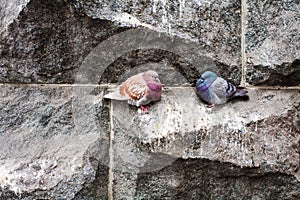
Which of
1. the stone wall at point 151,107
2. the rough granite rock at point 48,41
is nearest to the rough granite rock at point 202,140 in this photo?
the stone wall at point 151,107

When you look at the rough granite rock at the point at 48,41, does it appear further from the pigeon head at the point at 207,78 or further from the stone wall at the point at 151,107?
the pigeon head at the point at 207,78

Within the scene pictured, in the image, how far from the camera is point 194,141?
1404 millimetres

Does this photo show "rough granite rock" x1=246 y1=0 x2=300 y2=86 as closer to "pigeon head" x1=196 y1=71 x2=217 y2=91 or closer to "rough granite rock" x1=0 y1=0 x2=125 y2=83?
"pigeon head" x1=196 y1=71 x2=217 y2=91

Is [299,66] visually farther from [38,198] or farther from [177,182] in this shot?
[38,198]

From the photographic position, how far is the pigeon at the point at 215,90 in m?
1.49

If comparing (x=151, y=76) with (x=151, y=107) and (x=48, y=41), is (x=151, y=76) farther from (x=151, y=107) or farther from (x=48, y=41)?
(x=48, y=41)

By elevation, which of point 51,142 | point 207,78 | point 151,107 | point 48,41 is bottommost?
point 51,142

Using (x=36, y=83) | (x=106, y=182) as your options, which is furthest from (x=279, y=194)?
(x=36, y=83)

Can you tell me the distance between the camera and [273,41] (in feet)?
4.95

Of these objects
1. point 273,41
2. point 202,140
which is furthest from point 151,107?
point 273,41

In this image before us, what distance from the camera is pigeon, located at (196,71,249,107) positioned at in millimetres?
1485

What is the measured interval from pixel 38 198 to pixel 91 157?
0.21m

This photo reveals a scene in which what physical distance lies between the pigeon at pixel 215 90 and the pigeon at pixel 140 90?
0.53 ft

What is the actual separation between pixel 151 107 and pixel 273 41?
19.8 inches
